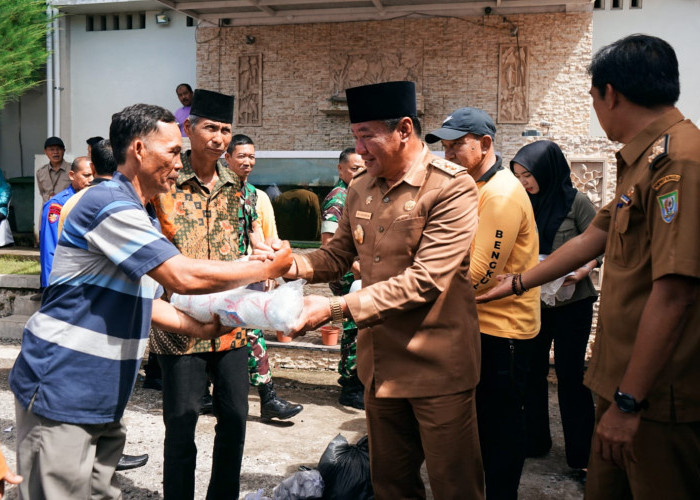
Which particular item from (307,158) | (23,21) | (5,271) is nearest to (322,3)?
(307,158)

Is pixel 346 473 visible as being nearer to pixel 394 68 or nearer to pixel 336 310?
pixel 336 310

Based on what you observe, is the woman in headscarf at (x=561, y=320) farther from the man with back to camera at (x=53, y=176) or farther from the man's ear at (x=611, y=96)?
the man with back to camera at (x=53, y=176)

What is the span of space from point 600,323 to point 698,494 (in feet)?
2.04

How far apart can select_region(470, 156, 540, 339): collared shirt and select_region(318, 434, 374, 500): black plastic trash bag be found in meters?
1.05

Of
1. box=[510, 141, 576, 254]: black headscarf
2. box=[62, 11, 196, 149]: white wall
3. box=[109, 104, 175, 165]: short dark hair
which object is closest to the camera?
box=[109, 104, 175, 165]: short dark hair

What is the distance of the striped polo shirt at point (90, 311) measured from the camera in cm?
225

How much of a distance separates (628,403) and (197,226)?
7.32ft

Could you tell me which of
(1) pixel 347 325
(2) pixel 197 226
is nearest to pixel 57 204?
(1) pixel 347 325

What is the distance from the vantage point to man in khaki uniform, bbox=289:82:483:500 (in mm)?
2547

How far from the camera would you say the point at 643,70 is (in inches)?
82.8

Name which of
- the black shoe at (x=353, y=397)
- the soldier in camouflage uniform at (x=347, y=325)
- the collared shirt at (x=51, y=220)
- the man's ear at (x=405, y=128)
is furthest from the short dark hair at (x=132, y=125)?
the collared shirt at (x=51, y=220)

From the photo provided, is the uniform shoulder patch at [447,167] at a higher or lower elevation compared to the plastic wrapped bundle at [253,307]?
higher

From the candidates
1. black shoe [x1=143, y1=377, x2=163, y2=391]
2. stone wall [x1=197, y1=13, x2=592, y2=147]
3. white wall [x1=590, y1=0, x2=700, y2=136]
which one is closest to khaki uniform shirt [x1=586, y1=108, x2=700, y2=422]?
black shoe [x1=143, y1=377, x2=163, y2=391]

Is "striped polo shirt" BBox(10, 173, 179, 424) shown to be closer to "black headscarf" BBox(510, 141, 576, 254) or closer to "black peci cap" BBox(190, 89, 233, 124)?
"black peci cap" BBox(190, 89, 233, 124)
